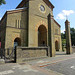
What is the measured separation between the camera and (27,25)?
14.8m

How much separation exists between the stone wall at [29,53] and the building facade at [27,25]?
2.64m

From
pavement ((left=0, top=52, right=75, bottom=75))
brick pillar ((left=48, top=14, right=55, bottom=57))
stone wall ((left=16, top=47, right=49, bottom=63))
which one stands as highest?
brick pillar ((left=48, top=14, right=55, bottom=57))

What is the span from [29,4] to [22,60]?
1131cm

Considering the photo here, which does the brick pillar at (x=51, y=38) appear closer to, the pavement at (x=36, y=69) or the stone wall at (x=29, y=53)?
the stone wall at (x=29, y=53)

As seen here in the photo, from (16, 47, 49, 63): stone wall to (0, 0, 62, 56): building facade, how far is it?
2636 millimetres

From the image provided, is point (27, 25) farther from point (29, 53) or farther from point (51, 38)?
point (29, 53)

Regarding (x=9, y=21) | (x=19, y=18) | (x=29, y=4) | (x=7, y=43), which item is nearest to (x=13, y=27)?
(x=9, y=21)

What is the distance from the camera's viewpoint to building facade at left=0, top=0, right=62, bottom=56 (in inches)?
514

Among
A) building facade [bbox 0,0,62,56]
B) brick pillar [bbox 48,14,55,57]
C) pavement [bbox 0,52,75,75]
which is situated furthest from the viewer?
brick pillar [bbox 48,14,55,57]

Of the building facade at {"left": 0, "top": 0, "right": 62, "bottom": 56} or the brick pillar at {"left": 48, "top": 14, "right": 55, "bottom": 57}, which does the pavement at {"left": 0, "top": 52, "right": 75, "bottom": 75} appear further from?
the brick pillar at {"left": 48, "top": 14, "right": 55, "bottom": 57}

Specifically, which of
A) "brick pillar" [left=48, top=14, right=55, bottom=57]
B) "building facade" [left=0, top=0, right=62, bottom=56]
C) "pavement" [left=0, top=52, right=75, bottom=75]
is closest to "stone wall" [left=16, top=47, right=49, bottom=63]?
"pavement" [left=0, top=52, right=75, bottom=75]

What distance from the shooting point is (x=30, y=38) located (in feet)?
46.4

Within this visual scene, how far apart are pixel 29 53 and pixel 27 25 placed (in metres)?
6.44

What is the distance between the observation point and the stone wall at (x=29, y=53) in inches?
364
